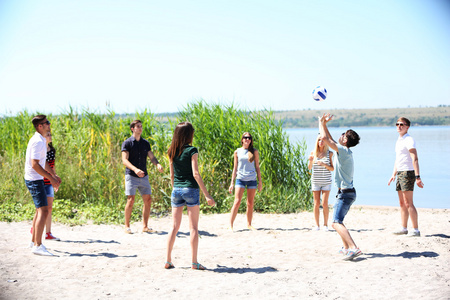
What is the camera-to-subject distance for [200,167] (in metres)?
10.9

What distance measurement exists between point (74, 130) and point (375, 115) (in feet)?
313

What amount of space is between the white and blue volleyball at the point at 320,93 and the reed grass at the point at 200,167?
119 inches

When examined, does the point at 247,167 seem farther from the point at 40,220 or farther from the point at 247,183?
the point at 40,220

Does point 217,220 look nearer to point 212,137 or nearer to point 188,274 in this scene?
point 212,137

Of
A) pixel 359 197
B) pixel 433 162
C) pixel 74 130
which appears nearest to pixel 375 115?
pixel 433 162

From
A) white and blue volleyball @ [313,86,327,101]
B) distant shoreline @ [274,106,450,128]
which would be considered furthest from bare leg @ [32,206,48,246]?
distant shoreline @ [274,106,450,128]

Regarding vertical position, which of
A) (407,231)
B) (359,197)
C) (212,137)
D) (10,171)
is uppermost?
(212,137)

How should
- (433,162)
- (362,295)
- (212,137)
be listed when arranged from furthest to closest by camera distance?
1. (433,162)
2. (212,137)
3. (362,295)

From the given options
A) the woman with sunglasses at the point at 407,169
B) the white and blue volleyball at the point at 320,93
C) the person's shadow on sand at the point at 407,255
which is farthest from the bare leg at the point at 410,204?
the white and blue volleyball at the point at 320,93

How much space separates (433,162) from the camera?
115 feet

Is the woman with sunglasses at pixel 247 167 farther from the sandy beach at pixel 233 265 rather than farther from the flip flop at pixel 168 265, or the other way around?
the flip flop at pixel 168 265

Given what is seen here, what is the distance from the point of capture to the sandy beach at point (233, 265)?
525 centimetres

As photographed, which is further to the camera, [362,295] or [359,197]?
[359,197]

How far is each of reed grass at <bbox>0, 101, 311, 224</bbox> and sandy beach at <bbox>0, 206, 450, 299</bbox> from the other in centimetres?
178
